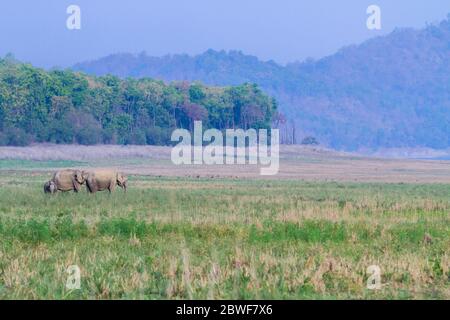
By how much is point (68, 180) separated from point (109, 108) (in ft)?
254

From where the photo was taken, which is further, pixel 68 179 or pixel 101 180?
pixel 101 180

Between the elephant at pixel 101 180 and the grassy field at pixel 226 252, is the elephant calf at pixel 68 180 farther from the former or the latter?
the grassy field at pixel 226 252

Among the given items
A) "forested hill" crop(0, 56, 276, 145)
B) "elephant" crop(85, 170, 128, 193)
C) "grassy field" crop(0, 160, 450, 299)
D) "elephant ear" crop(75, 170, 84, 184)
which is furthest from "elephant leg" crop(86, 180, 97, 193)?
"forested hill" crop(0, 56, 276, 145)

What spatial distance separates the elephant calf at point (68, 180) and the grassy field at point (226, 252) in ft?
22.5

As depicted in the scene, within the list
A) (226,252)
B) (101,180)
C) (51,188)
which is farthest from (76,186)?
(226,252)

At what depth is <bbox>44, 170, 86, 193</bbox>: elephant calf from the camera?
125 feet

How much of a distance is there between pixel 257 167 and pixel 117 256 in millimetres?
65519

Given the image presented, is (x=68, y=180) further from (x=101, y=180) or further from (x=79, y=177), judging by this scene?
(x=101, y=180)

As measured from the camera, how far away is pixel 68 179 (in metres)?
38.8

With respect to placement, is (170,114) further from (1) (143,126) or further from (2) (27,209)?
(2) (27,209)

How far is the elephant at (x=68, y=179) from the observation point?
38250 mm

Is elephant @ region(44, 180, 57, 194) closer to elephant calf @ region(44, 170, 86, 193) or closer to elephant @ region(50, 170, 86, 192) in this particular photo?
elephant calf @ region(44, 170, 86, 193)
